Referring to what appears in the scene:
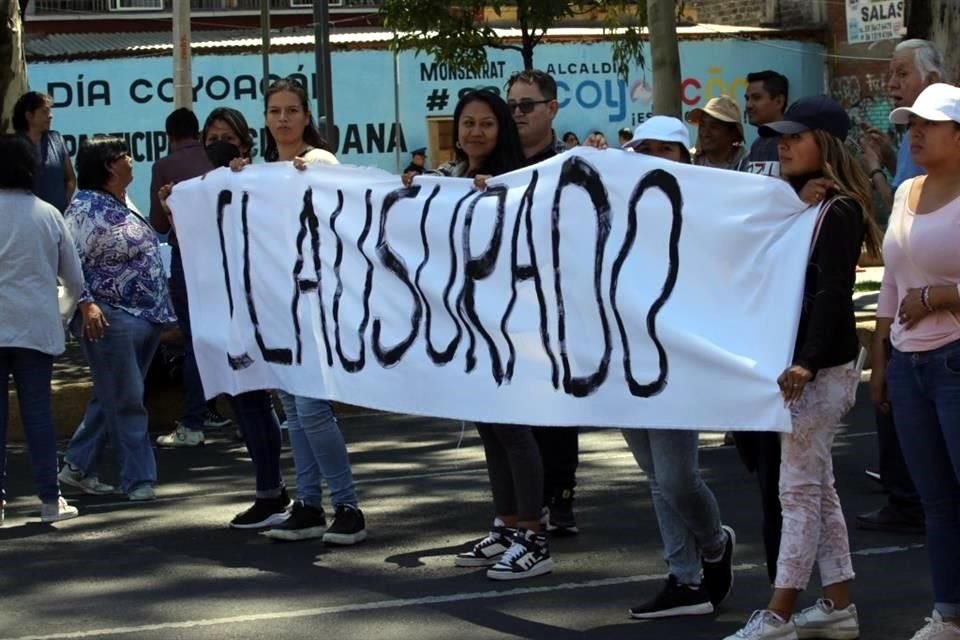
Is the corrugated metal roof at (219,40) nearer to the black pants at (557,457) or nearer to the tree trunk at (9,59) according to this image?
the tree trunk at (9,59)

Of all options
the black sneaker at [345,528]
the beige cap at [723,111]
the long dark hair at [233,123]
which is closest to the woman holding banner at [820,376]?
the black sneaker at [345,528]

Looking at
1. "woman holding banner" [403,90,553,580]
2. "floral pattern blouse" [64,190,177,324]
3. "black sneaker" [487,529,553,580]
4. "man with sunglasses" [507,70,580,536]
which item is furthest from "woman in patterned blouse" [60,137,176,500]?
"black sneaker" [487,529,553,580]

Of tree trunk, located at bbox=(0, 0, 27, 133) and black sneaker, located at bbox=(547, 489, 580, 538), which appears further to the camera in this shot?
tree trunk, located at bbox=(0, 0, 27, 133)

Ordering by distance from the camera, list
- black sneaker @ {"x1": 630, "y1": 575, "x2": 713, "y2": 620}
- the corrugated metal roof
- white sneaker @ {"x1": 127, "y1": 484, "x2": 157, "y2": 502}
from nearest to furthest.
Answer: black sneaker @ {"x1": 630, "y1": 575, "x2": 713, "y2": 620} < white sneaker @ {"x1": 127, "y1": 484, "x2": 157, "y2": 502} < the corrugated metal roof

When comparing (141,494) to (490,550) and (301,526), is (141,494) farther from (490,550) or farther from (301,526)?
(490,550)

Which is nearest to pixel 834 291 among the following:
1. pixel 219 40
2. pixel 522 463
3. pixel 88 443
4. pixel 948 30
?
pixel 522 463

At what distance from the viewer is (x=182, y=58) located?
2195 cm

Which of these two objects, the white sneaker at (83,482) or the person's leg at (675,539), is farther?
the white sneaker at (83,482)

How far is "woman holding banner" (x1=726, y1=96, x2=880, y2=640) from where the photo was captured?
19.0 feet

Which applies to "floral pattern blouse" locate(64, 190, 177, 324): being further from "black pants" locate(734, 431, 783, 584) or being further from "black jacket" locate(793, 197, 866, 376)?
"black jacket" locate(793, 197, 866, 376)

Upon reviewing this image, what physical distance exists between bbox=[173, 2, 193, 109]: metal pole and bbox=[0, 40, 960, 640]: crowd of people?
32.3ft

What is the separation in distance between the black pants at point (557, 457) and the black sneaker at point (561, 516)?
3cm

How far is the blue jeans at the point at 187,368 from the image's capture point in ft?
36.4

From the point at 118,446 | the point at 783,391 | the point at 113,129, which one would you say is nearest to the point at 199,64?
the point at 113,129
